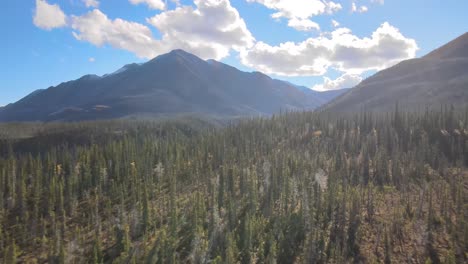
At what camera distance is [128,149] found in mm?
120188

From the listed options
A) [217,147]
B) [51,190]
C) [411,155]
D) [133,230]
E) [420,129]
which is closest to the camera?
[133,230]

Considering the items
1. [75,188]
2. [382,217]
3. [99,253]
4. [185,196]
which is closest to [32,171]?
[75,188]

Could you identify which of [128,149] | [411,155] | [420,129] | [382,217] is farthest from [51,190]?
[420,129]

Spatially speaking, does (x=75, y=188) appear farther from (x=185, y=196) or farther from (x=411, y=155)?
(x=411, y=155)

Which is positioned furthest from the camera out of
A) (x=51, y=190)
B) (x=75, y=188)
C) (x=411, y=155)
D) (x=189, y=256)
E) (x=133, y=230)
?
(x=411, y=155)

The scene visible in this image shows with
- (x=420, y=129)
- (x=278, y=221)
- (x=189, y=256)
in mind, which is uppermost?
(x=420, y=129)

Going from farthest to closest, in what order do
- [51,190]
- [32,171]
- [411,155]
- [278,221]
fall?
[411,155], [32,171], [51,190], [278,221]

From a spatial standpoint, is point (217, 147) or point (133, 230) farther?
point (217, 147)

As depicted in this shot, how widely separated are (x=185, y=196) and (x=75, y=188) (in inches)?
1166

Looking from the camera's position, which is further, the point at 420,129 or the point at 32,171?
the point at 420,129

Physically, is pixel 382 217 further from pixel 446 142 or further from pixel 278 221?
pixel 446 142

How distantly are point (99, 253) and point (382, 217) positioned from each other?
5245 centimetres

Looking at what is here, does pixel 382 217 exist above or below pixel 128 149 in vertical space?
below

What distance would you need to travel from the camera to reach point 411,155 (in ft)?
343
